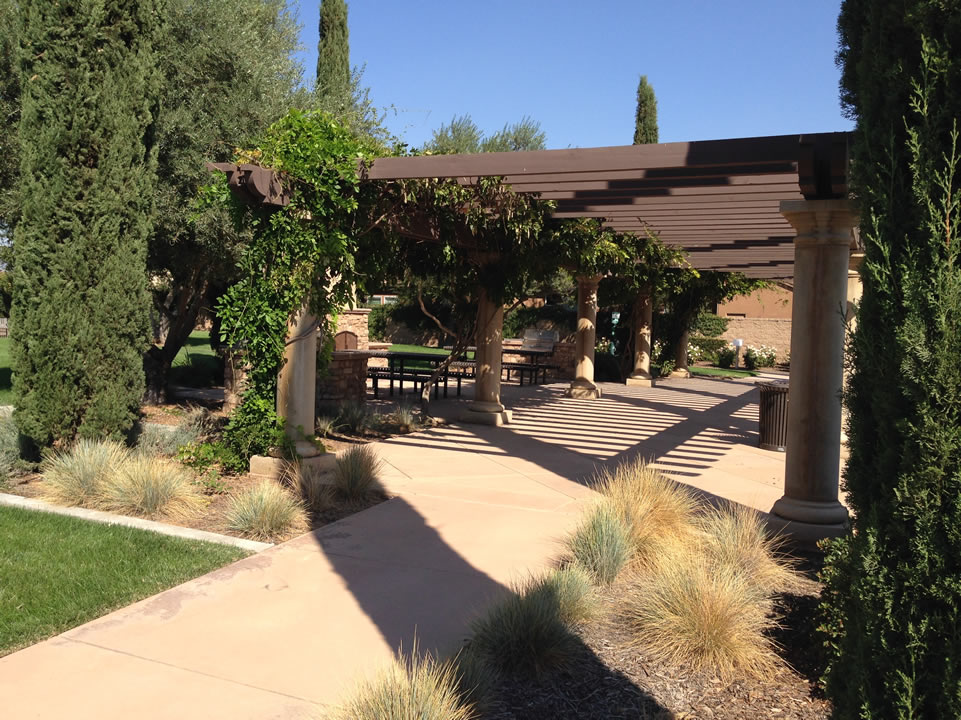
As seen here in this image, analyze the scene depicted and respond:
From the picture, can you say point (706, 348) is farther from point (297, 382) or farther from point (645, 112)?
point (297, 382)

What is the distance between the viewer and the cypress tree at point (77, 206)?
749 centimetres

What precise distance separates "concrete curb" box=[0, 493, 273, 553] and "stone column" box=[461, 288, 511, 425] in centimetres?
675

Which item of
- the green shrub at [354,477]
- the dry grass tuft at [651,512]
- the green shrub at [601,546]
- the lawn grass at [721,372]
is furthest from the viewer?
the lawn grass at [721,372]

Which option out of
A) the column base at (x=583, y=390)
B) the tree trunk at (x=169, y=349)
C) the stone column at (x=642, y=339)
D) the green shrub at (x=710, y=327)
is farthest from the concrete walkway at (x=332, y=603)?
the green shrub at (x=710, y=327)

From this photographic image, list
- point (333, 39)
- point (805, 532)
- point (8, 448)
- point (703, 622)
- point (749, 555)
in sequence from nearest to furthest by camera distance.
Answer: point (703, 622) < point (749, 555) < point (805, 532) < point (8, 448) < point (333, 39)

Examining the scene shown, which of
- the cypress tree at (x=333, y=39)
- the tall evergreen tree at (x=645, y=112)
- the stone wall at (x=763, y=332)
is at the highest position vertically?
the tall evergreen tree at (x=645, y=112)

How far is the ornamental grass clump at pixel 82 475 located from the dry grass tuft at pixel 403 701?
14.4 feet

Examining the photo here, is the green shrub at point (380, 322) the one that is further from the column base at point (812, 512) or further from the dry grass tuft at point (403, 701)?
the dry grass tuft at point (403, 701)

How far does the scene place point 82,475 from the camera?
6.70 m

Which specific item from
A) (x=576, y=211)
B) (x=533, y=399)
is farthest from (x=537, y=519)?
(x=533, y=399)

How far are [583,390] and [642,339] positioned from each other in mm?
4494

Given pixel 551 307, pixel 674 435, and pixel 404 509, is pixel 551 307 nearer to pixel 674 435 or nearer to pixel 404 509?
pixel 674 435

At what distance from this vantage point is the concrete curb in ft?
18.5

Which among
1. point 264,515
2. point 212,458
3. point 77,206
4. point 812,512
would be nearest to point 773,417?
point 812,512
